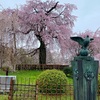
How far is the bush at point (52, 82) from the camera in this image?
10027 millimetres

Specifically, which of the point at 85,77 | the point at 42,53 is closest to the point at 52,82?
the point at 85,77

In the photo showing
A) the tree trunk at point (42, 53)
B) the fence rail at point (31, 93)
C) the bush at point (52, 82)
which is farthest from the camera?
the tree trunk at point (42, 53)

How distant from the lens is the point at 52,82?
1036 cm

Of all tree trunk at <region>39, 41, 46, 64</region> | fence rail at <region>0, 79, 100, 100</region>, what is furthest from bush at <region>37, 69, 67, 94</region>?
tree trunk at <region>39, 41, 46, 64</region>

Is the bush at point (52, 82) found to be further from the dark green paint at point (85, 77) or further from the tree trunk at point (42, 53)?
the tree trunk at point (42, 53)

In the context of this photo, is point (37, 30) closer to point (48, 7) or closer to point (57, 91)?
point (48, 7)

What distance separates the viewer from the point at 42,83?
10.3 m

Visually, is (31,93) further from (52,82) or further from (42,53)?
(42,53)

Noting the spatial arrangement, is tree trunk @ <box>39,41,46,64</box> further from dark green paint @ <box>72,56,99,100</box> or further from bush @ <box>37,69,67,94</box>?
dark green paint @ <box>72,56,99,100</box>

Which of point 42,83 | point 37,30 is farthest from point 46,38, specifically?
point 42,83

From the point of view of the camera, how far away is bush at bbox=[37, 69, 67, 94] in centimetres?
1003

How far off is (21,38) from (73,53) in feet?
20.6

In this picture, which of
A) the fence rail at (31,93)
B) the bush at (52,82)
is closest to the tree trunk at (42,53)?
the bush at (52,82)

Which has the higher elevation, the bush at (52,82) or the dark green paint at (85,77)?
the dark green paint at (85,77)
